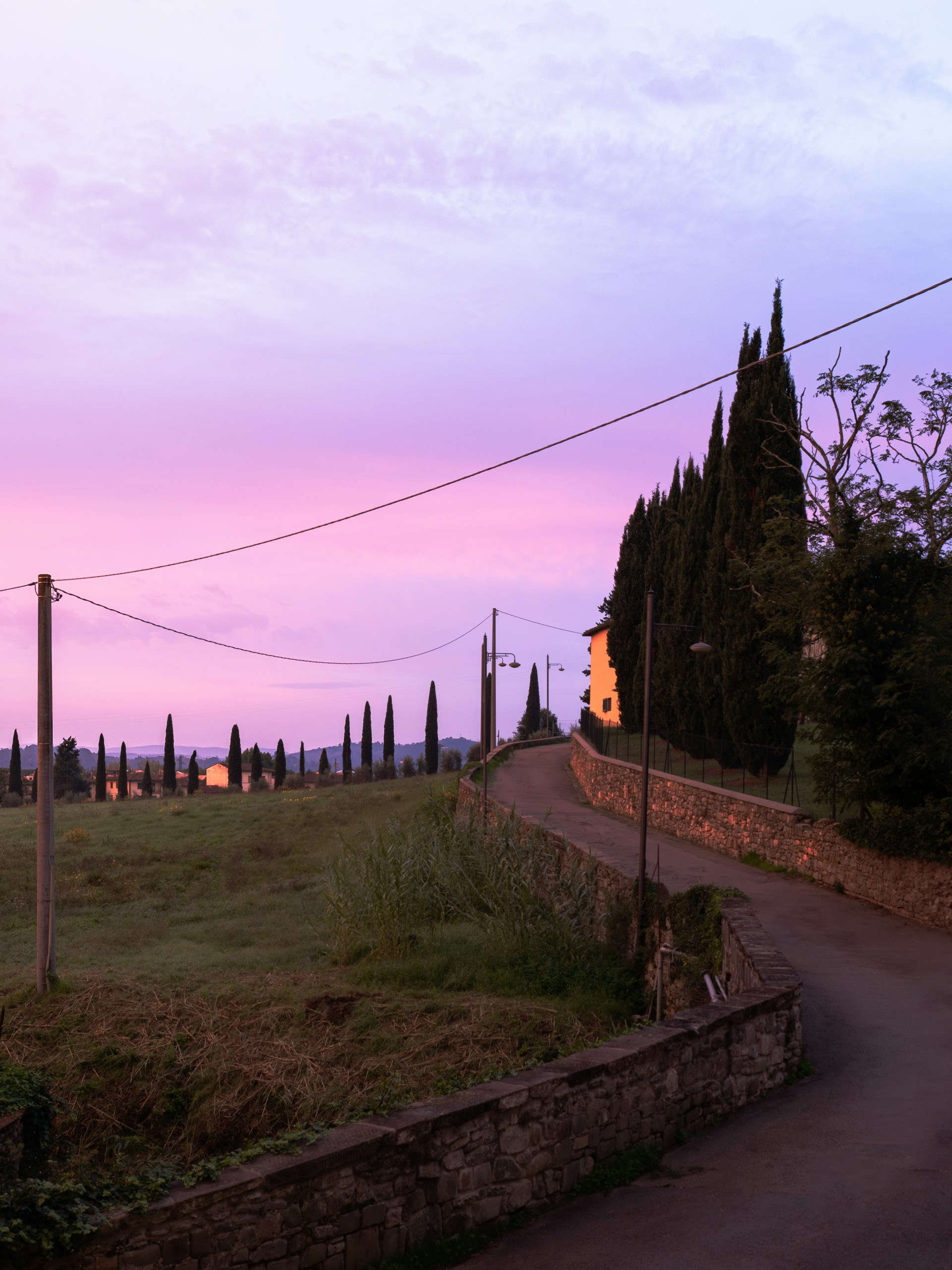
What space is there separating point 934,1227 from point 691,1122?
2163 mm

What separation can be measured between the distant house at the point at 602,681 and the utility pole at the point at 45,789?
34.8 metres

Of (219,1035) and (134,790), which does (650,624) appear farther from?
(134,790)

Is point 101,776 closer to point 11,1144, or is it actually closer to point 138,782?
point 138,782

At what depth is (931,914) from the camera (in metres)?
14.9

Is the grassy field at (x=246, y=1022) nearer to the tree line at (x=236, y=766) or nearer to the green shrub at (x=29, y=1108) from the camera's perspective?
the green shrub at (x=29, y=1108)

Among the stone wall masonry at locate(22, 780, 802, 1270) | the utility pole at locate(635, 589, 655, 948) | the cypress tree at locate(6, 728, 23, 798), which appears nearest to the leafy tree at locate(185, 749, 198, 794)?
the cypress tree at locate(6, 728, 23, 798)

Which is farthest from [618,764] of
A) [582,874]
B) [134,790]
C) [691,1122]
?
[134,790]

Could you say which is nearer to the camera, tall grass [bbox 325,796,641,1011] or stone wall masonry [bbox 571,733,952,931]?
tall grass [bbox 325,796,641,1011]

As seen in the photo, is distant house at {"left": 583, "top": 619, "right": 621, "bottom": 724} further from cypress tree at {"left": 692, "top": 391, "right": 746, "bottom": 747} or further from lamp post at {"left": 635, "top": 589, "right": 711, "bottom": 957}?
lamp post at {"left": 635, "top": 589, "right": 711, "bottom": 957}

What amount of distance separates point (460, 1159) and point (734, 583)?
24.2 meters

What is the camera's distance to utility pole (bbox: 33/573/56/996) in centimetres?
1388

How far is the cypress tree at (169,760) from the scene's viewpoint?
2628 inches

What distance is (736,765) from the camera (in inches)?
1109

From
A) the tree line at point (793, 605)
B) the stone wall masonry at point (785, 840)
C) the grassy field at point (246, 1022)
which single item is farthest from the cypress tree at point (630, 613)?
the grassy field at point (246, 1022)
